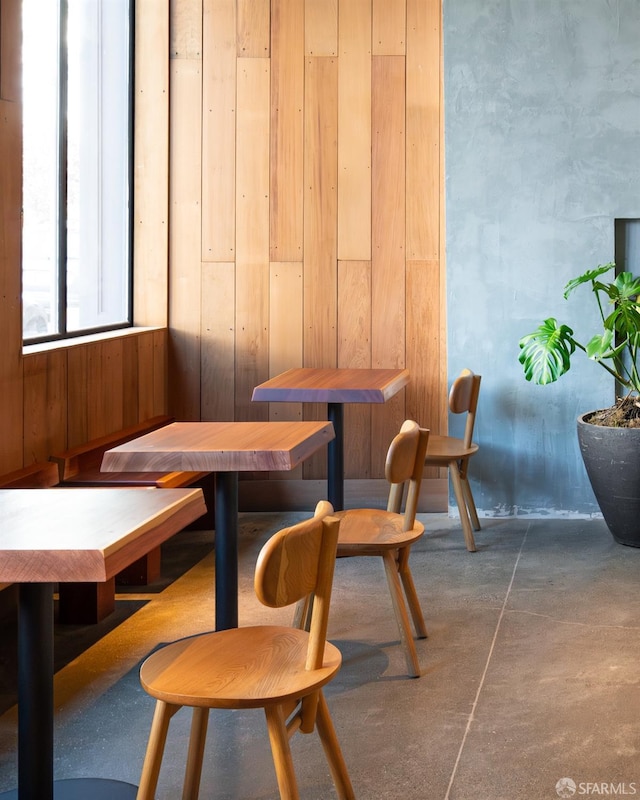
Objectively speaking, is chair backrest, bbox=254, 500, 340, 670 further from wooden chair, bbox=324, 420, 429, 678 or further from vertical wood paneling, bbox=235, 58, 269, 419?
vertical wood paneling, bbox=235, 58, 269, 419

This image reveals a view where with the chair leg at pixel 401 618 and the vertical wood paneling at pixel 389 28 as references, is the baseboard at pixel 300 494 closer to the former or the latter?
the vertical wood paneling at pixel 389 28

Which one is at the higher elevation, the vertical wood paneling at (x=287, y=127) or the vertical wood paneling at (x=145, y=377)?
the vertical wood paneling at (x=287, y=127)

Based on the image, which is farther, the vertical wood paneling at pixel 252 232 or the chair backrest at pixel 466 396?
the vertical wood paneling at pixel 252 232

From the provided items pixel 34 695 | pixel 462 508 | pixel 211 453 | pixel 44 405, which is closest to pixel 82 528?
pixel 34 695

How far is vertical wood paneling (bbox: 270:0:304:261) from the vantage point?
18.1ft

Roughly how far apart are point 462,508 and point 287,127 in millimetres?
2232

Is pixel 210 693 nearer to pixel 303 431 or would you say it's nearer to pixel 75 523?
pixel 75 523

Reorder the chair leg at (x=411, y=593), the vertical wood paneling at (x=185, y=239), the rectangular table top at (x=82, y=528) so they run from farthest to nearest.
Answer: the vertical wood paneling at (x=185, y=239) → the chair leg at (x=411, y=593) → the rectangular table top at (x=82, y=528)

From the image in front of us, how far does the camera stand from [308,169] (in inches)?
219

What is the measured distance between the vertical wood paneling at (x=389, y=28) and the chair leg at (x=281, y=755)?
430 centimetres

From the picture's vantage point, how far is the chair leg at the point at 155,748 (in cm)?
199

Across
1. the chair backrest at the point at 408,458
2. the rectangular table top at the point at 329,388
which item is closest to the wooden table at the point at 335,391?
the rectangular table top at the point at 329,388

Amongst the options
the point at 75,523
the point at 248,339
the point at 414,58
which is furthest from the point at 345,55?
the point at 75,523

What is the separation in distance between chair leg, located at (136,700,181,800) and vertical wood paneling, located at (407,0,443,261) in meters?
3.87
